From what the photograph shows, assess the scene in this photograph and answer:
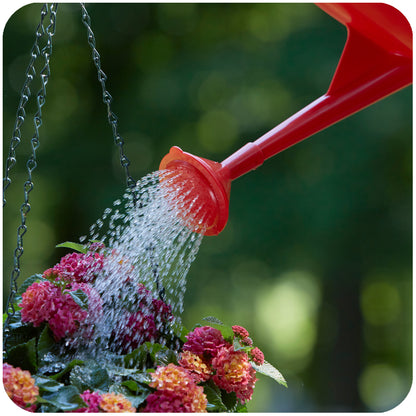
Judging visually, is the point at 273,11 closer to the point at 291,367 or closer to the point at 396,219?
the point at 396,219

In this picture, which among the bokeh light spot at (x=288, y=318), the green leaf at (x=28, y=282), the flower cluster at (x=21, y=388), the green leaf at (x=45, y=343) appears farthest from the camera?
the bokeh light spot at (x=288, y=318)

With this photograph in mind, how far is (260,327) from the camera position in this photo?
317 cm

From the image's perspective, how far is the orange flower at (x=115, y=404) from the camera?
0.54 m

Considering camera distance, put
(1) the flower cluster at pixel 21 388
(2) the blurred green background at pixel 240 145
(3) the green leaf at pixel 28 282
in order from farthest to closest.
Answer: (2) the blurred green background at pixel 240 145 < (3) the green leaf at pixel 28 282 < (1) the flower cluster at pixel 21 388

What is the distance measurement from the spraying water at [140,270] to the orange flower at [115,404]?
5.0 inches

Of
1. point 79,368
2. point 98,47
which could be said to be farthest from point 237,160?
point 98,47

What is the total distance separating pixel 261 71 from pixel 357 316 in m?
1.31

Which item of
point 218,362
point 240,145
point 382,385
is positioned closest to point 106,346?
point 218,362

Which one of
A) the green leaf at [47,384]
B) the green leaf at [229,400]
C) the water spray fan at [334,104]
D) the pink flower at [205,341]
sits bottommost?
the green leaf at [229,400]

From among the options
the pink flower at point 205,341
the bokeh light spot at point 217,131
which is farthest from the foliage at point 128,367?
the bokeh light spot at point 217,131

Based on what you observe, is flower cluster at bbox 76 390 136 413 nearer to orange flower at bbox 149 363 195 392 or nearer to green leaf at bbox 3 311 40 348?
orange flower at bbox 149 363 195 392

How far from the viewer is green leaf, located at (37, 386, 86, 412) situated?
1.80ft

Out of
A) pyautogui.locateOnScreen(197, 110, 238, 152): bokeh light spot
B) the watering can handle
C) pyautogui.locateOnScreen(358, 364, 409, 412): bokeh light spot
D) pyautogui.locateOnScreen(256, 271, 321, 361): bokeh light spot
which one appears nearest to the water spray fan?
the watering can handle

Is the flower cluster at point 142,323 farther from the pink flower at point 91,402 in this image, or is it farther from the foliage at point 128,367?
the pink flower at point 91,402
